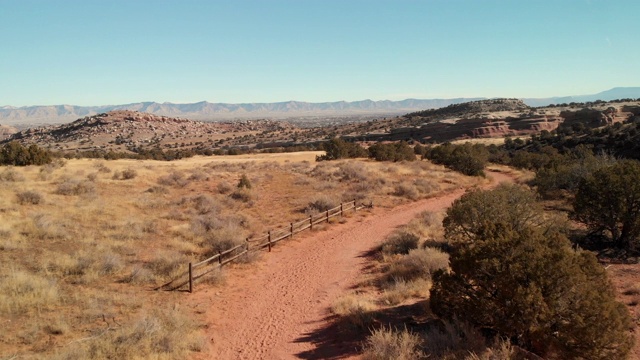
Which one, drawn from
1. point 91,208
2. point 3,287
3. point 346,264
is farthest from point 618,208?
point 91,208

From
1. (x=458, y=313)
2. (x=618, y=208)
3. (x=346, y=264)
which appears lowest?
(x=346, y=264)

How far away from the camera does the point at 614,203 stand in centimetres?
1245

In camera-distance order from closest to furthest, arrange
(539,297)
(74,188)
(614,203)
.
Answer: (539,297) < (614,203) < (74,188)

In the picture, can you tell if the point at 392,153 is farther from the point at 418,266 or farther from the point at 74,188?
the point at 418,266

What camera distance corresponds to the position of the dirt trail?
28.6ft

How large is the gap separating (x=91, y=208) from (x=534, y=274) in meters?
18.8

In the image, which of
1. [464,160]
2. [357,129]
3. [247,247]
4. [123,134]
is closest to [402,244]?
[247,247]

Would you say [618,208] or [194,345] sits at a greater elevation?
[618,208]

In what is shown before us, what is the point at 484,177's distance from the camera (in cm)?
3362

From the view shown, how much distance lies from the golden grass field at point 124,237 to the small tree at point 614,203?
38.2 ft

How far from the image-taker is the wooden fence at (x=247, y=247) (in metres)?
11.8

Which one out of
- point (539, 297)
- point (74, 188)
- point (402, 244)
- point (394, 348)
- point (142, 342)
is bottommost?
point (402, 244)

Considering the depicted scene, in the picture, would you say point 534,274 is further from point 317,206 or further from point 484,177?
point 484,177

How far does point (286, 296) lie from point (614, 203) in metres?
11.1
